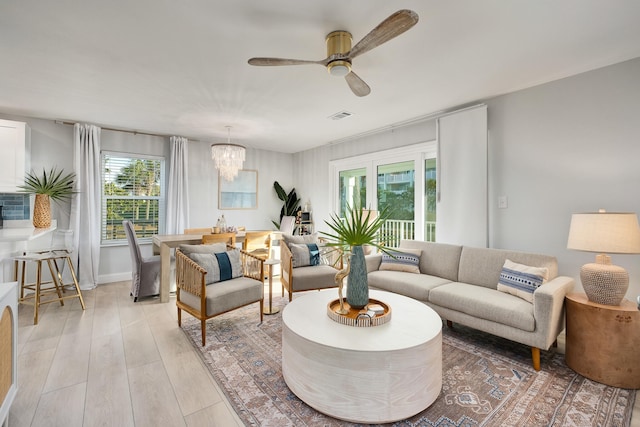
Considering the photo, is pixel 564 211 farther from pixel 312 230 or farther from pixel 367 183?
pixel 312 230

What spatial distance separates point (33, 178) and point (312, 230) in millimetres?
4384

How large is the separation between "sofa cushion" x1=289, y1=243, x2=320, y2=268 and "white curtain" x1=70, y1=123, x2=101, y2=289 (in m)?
3.11

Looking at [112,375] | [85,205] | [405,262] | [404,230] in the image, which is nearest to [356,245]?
[405,262]

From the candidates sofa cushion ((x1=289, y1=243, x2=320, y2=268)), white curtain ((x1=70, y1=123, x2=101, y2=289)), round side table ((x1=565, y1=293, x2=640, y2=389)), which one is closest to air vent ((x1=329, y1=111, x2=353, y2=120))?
sofa cushion ((x1=289, y1=243, x2=320, y2=268))

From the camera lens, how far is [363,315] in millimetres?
2027

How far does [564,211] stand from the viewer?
2.88m

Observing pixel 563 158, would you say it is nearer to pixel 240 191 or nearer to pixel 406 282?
pixel 406 282

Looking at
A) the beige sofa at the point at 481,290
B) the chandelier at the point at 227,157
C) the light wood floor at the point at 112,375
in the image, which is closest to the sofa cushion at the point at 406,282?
the beige sofa at the point at 481,290

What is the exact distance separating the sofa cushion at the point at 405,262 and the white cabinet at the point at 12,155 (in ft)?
15.2

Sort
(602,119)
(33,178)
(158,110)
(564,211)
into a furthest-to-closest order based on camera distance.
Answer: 1. (33,178)
2. (158,110)
3. (564,211)
4. (602,119)

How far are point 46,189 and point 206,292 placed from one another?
2.93m

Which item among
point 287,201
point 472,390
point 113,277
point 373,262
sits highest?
point 287,201

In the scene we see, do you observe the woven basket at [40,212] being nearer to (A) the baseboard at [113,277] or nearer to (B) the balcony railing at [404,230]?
(A) the baseboard at [113,277]

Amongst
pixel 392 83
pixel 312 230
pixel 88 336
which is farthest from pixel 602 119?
pixel 88 336
